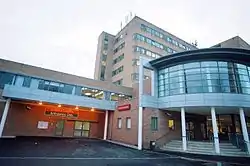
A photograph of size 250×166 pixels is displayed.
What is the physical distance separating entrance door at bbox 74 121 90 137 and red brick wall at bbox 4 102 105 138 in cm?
57

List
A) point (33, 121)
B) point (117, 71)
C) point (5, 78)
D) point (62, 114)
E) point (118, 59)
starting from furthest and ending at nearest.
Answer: point (118, 59) < point (117, 71) < point (62, 114) < point (33, 121) < point (5, 78)

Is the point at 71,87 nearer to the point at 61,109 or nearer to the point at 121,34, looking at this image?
the point at 61,109

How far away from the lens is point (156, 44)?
1542 inches

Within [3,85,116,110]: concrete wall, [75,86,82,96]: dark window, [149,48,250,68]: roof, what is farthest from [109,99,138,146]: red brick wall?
[149,48,250,68]: roof

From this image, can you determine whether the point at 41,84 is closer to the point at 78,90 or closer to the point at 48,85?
the point at 48,85

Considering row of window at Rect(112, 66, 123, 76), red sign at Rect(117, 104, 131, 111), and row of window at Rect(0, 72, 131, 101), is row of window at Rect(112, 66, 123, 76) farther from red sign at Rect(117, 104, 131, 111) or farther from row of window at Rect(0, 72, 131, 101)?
red sign at Rect(117, 104, 131, 111)

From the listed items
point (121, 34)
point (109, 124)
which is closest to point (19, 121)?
point (109, 124)

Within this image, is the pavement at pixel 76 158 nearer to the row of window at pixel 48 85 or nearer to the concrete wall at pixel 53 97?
the concrete wall at pixel 53 97

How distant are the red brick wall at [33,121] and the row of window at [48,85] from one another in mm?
2870

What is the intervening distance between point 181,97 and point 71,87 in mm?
13967

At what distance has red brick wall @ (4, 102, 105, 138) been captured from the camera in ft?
65.5

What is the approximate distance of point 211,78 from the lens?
54.4ft

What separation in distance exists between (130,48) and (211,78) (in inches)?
862

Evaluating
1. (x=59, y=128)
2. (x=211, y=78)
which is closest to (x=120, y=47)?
(x=59, y=128)
